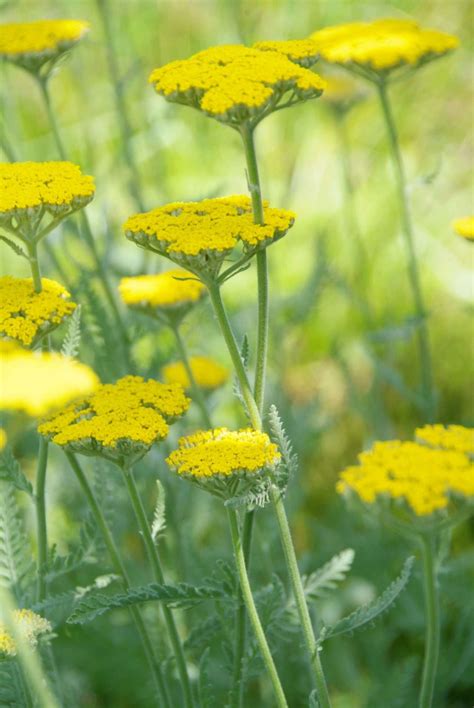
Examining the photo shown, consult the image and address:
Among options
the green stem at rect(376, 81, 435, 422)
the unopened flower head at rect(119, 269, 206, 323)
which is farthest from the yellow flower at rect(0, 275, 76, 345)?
the green stem at rect(376, 81, 435, 422)

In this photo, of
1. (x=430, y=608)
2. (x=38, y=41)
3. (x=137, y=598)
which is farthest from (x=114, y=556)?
(x=38, y=41)

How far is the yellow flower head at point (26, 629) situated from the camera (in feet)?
3.97

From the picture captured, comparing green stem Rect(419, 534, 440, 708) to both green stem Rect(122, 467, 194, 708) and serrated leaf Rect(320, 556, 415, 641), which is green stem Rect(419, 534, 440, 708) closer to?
serrated leaf Rect(320, 556, 415, 641)

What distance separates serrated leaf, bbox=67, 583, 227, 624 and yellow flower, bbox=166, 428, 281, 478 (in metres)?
0.15

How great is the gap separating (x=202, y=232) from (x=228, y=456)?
0.98 ft

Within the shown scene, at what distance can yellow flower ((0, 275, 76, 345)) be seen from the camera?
130 centimetres

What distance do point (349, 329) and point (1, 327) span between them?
102 inches

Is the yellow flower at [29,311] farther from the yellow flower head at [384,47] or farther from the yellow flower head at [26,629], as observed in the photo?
the yellow flower head at [384,47]

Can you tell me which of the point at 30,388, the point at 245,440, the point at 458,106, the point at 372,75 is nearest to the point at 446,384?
the point at 372,75

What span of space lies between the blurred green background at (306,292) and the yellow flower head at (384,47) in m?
0.25

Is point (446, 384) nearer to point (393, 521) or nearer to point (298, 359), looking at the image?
point (298, 359)

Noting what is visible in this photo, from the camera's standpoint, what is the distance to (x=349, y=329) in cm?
378

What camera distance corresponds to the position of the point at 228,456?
122cm

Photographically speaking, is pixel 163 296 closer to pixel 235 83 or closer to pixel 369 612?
pixel 235 83
